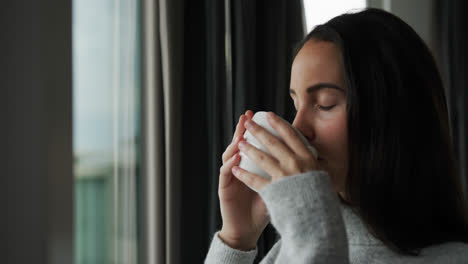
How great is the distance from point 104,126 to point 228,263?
2.19 ft

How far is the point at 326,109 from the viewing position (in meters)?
0.83

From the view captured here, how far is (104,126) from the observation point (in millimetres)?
1362

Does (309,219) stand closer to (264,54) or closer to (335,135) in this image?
(335,135)

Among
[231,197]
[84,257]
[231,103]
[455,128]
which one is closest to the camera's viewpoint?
[231,197]

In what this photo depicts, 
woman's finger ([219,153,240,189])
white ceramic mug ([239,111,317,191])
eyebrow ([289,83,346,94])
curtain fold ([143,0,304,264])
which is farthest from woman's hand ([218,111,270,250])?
curtain fold ([143,0,304,264])

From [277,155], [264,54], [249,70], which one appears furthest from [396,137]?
[264,54]

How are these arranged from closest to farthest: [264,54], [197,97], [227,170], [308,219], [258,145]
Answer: [308,219], [258,145], [227,170], [197,97], [264,54]

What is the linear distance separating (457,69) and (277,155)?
1.92 metres

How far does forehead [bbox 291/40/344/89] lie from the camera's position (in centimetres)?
82

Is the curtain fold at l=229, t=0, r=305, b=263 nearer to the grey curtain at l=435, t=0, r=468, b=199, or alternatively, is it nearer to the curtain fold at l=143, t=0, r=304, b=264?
the curtain fold at l=143, t=0, r=304, b=264

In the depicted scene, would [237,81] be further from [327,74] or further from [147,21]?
[327,74]

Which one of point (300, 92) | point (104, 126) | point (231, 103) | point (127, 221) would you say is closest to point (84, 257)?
point (127, 221)

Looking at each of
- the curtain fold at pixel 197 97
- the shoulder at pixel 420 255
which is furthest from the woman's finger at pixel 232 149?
the curtain fold at pixel 197 97

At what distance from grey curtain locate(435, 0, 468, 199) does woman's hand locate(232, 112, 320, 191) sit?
5.95 feet
